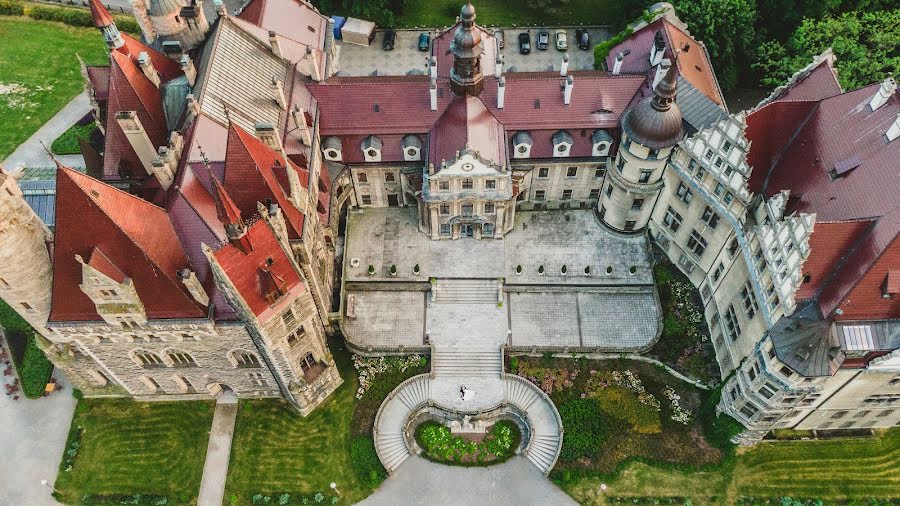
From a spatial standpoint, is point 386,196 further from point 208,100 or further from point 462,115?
point 208,100

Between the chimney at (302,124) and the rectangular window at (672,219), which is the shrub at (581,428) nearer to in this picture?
the rectangular window at (672,219)

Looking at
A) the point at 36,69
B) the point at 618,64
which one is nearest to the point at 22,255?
the point at 618,64

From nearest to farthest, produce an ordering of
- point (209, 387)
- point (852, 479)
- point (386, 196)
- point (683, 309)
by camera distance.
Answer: point (852, 479), point (209, 387), point (683, 309), point (386, 196)

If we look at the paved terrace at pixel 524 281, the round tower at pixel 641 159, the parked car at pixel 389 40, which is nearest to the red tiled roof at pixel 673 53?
the round tower at pixel 641 159

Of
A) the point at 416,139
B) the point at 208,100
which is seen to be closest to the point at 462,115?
the point at 416,139

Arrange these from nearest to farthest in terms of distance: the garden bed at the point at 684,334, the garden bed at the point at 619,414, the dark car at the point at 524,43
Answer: the garden bed at the point at 619,414 < the garden bed at the point at 684,334 < the dark car at the point at 524,43

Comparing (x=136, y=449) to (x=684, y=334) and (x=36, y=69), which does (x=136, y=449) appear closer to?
(x=684, y=334)

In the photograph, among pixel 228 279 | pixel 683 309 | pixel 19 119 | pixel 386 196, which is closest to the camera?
pixel 228 279
